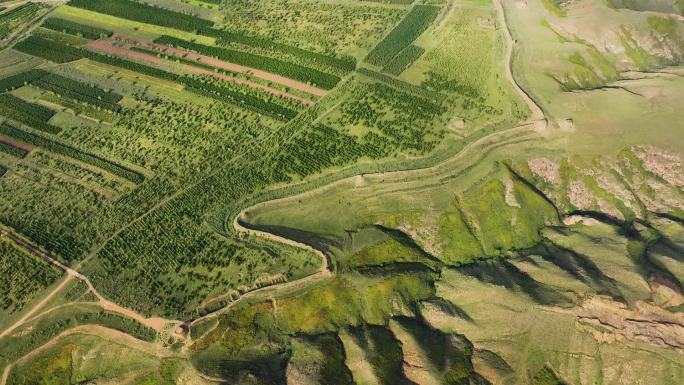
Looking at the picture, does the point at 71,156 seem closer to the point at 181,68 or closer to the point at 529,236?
the point at 181,68

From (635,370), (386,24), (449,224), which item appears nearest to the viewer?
(635,370)

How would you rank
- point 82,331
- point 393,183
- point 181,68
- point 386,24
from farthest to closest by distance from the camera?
point 386,24, point 181,68, point 393,183, point 82,331

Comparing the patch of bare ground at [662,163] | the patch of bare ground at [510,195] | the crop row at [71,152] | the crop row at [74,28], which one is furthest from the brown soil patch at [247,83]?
the patch of bare ground at [662,163]

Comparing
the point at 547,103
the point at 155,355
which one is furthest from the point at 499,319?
the point at 547,103

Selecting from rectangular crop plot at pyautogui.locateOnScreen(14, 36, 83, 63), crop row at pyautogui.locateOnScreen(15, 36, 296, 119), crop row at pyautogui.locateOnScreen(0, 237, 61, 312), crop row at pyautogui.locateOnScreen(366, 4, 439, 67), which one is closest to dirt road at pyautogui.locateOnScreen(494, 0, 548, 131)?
crop row at pyautogui.locateOnScreen(366, 4, 439, 67)

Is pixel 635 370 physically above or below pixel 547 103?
below

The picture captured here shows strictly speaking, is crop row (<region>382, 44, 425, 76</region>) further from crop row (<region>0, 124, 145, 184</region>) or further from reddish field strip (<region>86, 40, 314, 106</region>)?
crop row (<region>0, 124, 145, 184</region>)
